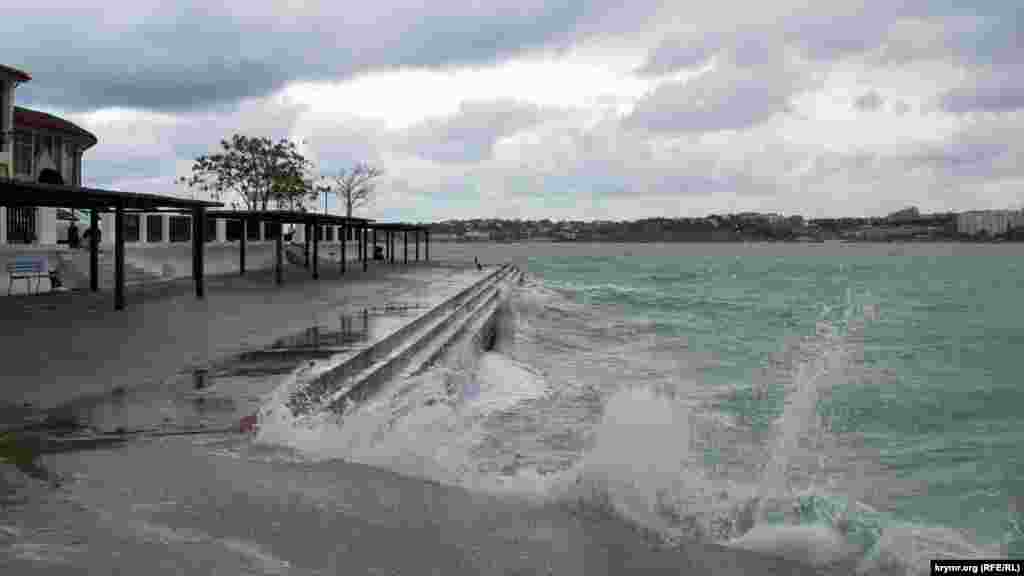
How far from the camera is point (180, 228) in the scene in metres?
27.1

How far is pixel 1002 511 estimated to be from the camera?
6.81 metres

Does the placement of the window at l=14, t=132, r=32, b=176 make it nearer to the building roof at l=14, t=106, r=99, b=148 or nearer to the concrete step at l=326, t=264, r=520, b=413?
the building roof at l=14, t=106, r=99, b=148

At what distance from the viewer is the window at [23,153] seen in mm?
26781

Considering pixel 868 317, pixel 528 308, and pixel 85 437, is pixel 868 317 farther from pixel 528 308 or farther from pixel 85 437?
pixel 85 437

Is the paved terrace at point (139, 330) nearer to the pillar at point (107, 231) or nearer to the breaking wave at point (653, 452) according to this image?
the breaking wave at point (653, 452)

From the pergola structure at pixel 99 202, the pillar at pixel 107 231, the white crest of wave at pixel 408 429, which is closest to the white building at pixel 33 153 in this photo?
the pillar at pixel 107 231

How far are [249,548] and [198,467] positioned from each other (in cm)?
132

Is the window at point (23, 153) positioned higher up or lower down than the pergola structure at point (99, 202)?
higher up

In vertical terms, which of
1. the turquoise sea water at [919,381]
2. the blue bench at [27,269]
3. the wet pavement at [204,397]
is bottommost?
the turquoise sea water at [919,381]

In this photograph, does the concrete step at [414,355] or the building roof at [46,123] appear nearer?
the concrete step at [414,355]

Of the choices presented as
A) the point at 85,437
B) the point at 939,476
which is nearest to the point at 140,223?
the point at 85,437

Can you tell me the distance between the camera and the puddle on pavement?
582cm

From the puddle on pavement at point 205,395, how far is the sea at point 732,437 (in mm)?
749

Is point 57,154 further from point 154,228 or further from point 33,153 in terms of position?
point 154,228
